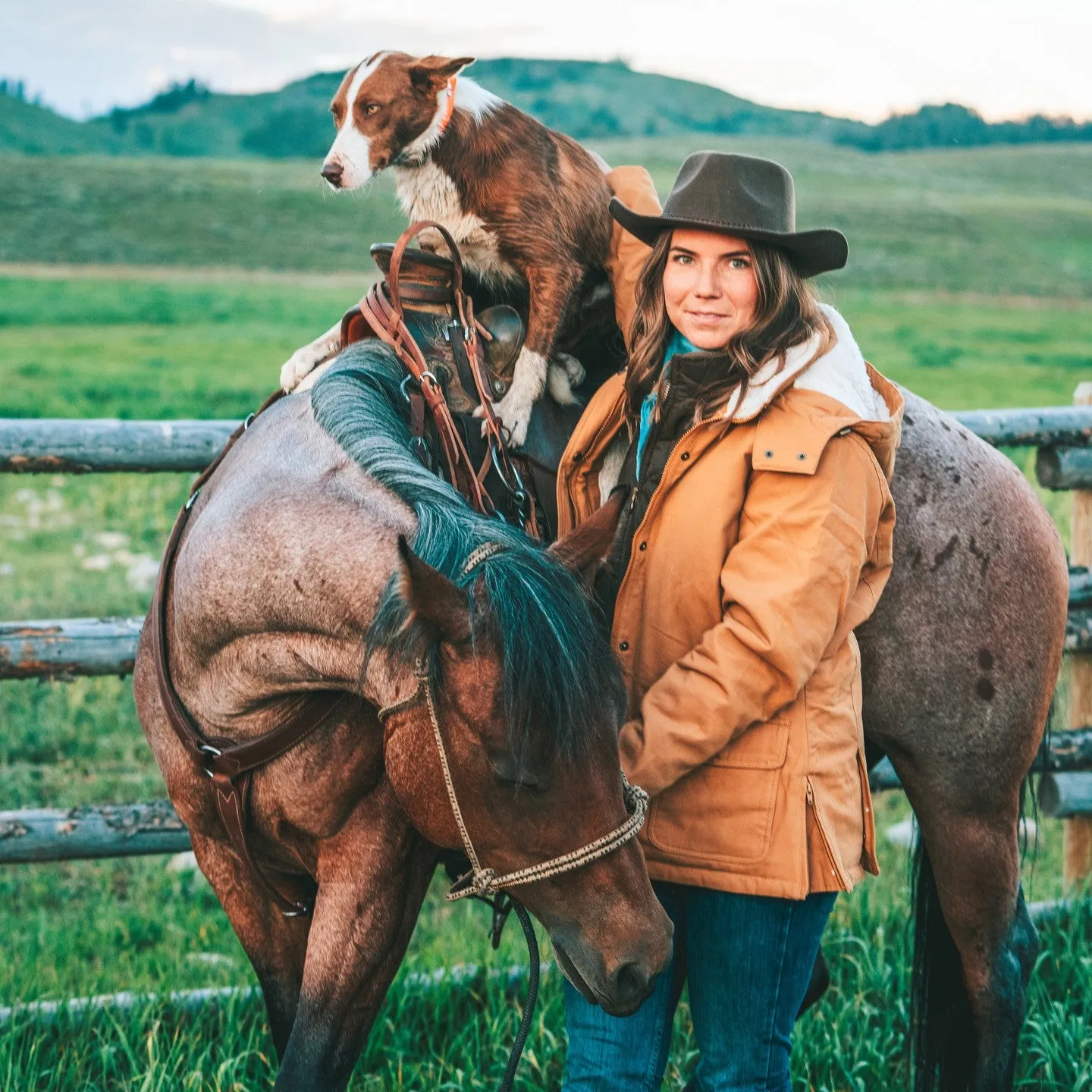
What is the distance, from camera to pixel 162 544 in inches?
339

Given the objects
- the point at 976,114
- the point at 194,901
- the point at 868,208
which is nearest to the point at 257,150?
the point at 868,208

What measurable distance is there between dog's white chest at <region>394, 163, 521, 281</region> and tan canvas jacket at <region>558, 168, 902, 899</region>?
33.0 inches

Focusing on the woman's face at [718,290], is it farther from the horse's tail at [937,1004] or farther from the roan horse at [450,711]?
the horse's tail at [937,1004]

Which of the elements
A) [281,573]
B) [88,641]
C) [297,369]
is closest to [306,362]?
[297,369]

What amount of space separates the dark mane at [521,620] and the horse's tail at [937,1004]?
155 centimetres

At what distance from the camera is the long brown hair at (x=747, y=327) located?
7.18 feet

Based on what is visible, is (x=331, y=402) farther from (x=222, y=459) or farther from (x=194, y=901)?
(x=194, y=901)

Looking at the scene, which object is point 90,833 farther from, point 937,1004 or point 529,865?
point 937,1004

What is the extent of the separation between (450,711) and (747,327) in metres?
0.98

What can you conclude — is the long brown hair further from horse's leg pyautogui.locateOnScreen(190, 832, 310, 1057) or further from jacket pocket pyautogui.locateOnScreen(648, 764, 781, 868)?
horse's leg pyautogui.locateOnScreen(190, 832, 310, 1057)

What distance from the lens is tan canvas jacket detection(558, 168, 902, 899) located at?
2.06 meters

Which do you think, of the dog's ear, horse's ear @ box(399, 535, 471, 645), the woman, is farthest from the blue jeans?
the dog's ear

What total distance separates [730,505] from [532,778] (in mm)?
681

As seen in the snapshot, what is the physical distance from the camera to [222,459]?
101 inches
